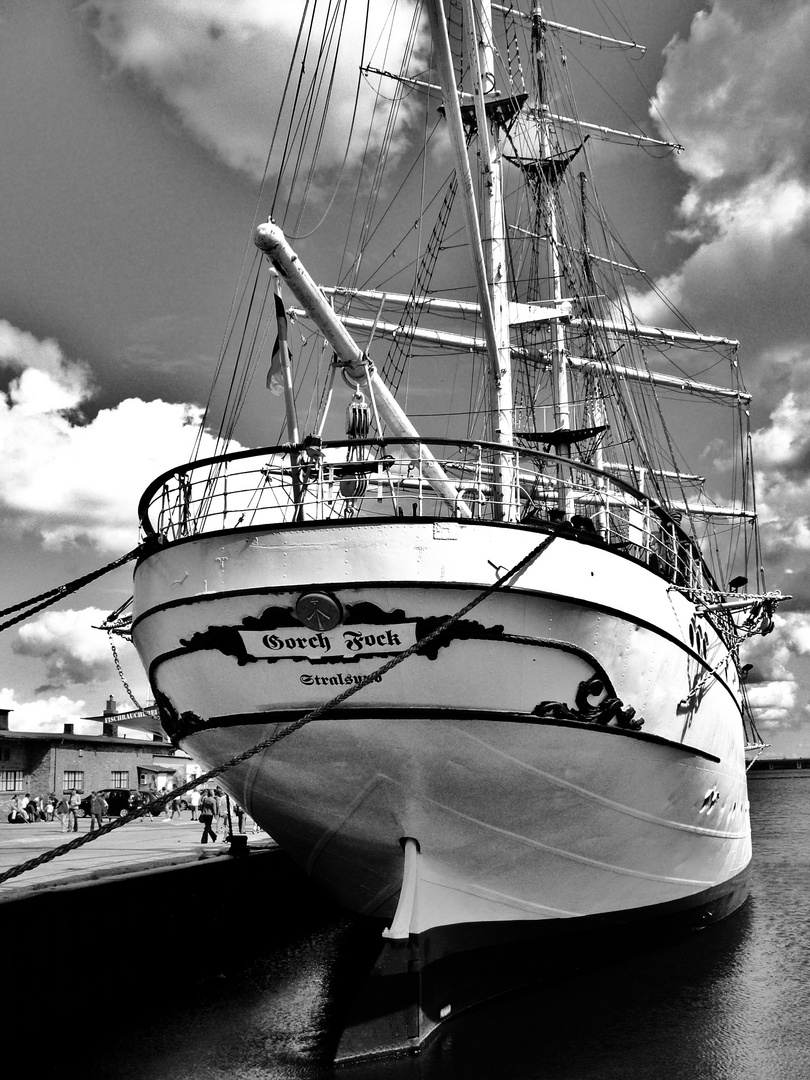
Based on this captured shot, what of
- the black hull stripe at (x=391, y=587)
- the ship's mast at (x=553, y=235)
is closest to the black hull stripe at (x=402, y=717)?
the black hull stripe at (x=391, y=587)

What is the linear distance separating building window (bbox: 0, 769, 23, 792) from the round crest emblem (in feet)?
94.3

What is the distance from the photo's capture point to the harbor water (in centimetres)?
828

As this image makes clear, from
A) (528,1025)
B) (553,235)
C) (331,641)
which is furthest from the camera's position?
(553,235)

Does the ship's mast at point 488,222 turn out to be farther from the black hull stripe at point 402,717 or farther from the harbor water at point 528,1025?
the harbor water at point 528,1025

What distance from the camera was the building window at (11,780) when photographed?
1271 inches

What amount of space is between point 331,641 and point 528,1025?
4556mm

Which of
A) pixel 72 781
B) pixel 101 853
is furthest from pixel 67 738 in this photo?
pixel 101 853

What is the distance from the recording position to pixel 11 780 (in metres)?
32.5

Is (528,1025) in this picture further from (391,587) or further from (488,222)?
(488,222)

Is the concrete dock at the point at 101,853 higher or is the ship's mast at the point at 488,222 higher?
the ship's mast at the point at 488,222

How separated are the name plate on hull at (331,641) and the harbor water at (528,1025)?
146 inches

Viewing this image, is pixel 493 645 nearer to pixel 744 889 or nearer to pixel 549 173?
pixel 744 889

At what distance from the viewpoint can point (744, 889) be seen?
16.9 m

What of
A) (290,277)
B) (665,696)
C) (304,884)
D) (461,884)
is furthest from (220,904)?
(290,277)
